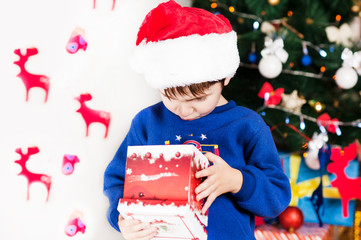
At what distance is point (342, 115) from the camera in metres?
1.70

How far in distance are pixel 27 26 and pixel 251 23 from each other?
3.32ft

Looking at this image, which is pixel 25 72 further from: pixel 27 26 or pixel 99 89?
pixel 99 89

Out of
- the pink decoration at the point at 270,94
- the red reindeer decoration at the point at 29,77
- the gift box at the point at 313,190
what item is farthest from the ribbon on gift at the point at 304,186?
the red reindeer decoration at the point at 29,77

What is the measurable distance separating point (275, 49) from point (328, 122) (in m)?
0.40

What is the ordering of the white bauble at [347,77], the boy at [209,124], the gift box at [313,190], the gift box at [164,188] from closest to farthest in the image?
1. the gift box at [164,188]
2. the boy at [209,124]
3. the white bauble at [347,77]
4. the gift box at [313,190]

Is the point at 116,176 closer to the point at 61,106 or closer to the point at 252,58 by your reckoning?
the point at 61,106

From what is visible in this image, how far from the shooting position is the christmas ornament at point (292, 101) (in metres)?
1.67

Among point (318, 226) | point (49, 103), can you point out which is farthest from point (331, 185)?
point (49, 103)

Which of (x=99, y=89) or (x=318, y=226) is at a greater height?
(x=99, y=89)

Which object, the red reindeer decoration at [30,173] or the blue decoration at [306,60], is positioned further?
the blue decoration at [306,60]

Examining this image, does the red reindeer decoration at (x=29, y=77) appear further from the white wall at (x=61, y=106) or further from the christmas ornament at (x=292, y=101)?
the christmas ornament at (x=292, y=101)

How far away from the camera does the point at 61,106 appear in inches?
42.2


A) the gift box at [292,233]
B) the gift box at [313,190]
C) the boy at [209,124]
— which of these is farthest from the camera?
the gift box at [313,190]

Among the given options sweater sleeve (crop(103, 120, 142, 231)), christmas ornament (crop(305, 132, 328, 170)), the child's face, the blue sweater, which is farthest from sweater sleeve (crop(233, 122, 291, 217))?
christmas ornament (crop(305, 132, 328, 170))
